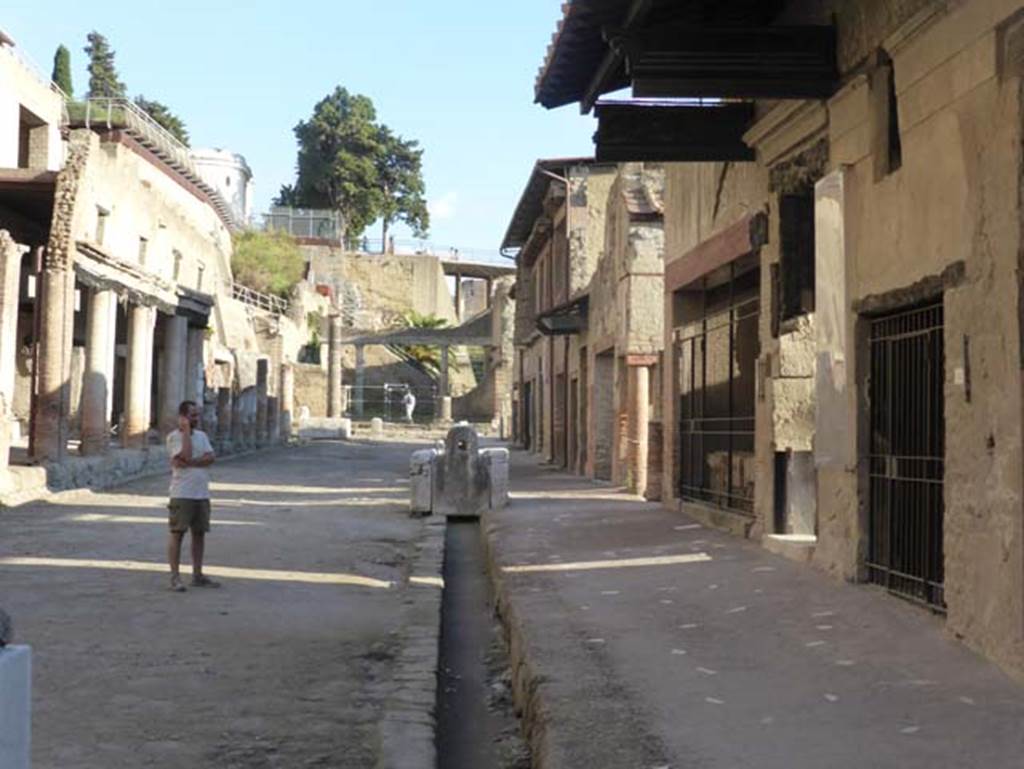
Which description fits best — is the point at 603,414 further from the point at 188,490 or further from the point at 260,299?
the point at 260,299

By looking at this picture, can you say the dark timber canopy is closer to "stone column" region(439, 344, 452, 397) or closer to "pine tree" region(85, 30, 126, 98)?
"stone column" region(439, 344, 452, 397)

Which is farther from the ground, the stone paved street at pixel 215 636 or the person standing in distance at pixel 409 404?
the person standing in distance at pixel 409 404

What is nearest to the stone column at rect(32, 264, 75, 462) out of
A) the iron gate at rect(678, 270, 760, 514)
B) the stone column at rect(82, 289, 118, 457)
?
the stone column at rect(82, 289, 118, 457)

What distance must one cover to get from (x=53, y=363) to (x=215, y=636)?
481 inches

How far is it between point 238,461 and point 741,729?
26882 millimetres

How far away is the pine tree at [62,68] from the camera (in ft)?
162

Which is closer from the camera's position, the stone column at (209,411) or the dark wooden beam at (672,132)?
the dark wooden beam at (672,132)

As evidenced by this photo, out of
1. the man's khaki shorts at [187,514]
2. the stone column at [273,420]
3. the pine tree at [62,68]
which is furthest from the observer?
the pine tree at [62,68]

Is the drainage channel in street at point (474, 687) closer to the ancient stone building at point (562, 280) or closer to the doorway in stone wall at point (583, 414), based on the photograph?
the doorway in stone wall at point (583, 414)

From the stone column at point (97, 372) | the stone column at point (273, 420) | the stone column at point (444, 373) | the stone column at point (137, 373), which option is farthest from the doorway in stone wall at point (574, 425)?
the stone column at point (444, 373)

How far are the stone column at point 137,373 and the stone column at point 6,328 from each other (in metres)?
5.29

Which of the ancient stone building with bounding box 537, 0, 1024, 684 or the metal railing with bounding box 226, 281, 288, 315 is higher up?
the metal railing with bounding box 226, 281, 288, 315

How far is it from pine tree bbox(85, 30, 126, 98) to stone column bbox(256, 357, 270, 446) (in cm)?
3400

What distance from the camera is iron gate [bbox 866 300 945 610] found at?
22.9ft
